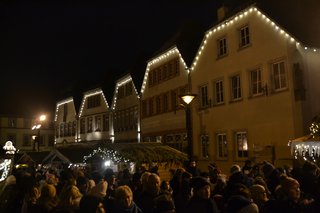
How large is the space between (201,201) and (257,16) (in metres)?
15.8

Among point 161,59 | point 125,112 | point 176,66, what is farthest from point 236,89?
point 125,112

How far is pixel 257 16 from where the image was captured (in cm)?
2017

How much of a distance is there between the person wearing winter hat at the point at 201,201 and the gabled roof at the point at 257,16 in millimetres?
13500

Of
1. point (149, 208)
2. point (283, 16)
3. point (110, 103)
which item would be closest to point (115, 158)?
point (283, 16)

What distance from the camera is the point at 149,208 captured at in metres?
6.98

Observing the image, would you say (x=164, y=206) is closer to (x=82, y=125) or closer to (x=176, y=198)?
(x=176, y=198)

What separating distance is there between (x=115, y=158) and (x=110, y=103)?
21.6m

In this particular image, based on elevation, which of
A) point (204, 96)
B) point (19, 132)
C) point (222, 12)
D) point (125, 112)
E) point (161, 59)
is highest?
point (222, 12)

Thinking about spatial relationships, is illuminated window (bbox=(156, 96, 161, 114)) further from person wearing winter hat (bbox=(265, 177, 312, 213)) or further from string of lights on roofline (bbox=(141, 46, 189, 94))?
person wearing winter hat (bbox=(265, 177, 312, 213))

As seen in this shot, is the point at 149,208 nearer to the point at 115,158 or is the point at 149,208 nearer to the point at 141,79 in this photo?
the point at 115,158

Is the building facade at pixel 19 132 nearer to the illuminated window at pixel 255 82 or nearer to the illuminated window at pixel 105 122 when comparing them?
the illuminated window at pixel 105 122

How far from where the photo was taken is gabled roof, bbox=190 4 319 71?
59.9 feet

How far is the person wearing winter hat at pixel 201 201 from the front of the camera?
5.97 metres

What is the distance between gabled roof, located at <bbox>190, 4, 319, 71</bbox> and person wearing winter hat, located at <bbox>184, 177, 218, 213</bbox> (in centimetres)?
1350
